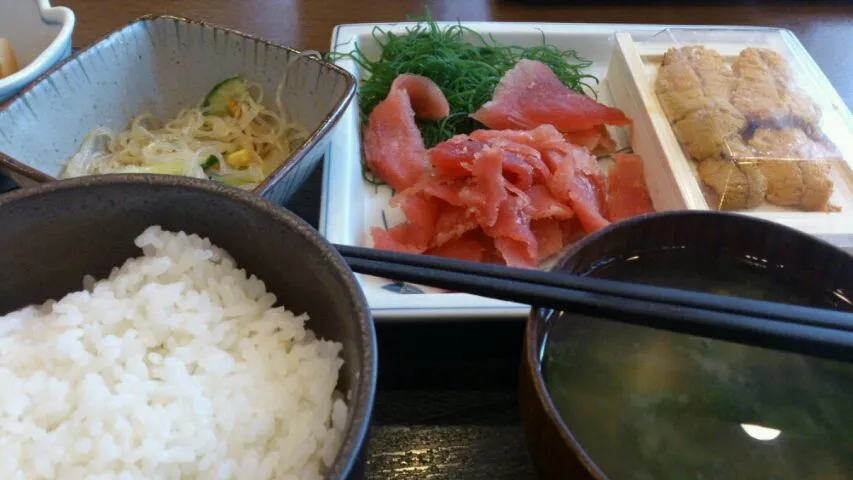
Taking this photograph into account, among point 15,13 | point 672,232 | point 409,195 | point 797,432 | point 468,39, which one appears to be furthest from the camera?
point 468,39

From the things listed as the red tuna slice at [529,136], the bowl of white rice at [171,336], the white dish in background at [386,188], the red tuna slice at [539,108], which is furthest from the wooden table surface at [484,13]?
the bowl of white rice at [171,336]

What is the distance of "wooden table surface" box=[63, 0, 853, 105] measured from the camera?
2273 mm

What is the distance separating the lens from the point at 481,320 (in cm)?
124

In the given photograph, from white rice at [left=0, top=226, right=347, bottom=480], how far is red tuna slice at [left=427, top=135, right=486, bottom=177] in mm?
676

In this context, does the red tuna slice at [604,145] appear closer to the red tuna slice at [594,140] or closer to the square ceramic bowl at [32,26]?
the red tuna slice at [594,140]

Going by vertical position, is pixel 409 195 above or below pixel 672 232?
below

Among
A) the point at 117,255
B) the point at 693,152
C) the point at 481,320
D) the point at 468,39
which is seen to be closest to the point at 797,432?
the point at 481,320

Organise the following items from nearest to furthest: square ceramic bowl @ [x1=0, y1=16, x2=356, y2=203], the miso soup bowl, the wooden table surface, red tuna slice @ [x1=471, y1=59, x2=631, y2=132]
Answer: the miso soup bowl < square ceramic bowl @ [x1=0, y1=16, x2=356, y2=203] < red tuna slice @ [x1=471, y1=59, x2=631, y2=132] < the wooden table surface

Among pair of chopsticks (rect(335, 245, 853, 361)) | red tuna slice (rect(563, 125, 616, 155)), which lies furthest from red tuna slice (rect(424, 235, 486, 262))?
pair of chopsticks (rect(335, 245, 853, 361))

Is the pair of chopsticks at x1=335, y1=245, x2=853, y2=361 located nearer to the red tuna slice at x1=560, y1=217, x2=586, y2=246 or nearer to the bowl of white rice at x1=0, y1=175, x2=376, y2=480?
the bowl of white rice at x1=0, y1=175, x2=376, y2=480

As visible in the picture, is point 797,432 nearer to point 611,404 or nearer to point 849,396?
point 849,396

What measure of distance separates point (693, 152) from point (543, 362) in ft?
2.86

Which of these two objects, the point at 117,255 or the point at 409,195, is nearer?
the point at 117,255

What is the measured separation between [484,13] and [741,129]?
105 centimetres
